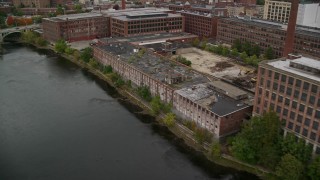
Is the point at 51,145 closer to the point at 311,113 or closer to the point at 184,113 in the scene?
the point at 184,113

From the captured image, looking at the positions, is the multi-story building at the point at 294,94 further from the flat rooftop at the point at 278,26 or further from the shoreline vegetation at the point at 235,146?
the flat rooftop at the point at 278,26

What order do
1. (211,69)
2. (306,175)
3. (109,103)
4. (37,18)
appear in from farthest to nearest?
(37,18) → (211,69) → (109,103) → (306,175)

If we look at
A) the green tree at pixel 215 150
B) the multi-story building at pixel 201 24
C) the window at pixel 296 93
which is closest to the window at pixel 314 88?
the window at pixel 296 93

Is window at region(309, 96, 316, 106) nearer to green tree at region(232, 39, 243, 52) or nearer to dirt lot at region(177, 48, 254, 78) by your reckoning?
dirt lot at region(177, 48, 254, 78)

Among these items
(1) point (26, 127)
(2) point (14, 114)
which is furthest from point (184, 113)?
(2) point (14, 114)

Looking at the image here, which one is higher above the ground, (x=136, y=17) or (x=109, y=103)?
(x=136, y=17)
